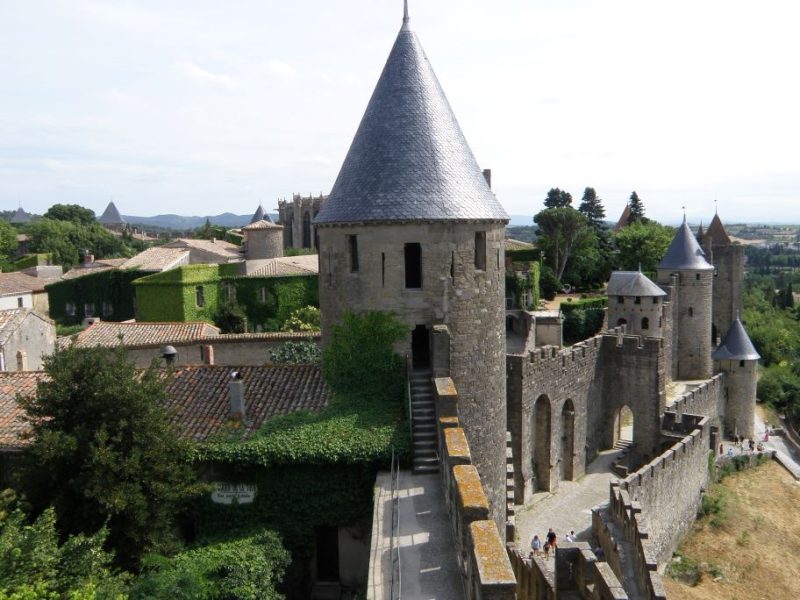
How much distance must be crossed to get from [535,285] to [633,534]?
Result: 1323 inches

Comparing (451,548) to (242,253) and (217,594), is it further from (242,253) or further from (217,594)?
(242,253)

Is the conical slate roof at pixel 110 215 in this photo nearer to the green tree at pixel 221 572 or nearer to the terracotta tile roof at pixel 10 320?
the terracotta tile roof at pixel 10 320

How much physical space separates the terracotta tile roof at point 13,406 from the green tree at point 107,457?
1.22 meters

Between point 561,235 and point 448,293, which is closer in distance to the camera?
point 448,293

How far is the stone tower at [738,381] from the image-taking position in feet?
132

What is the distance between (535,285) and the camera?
52.1 metres

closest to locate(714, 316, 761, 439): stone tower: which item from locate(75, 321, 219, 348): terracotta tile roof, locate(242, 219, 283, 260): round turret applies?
locate(75, 321, 219, 348): terracotta tile roof

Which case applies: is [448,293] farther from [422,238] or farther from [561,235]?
[561,235]

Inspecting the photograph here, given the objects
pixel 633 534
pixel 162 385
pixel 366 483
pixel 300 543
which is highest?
pixel 162 385

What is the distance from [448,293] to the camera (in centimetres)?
1580

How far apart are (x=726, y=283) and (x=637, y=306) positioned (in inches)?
747

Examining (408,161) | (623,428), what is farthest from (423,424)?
(623,428)

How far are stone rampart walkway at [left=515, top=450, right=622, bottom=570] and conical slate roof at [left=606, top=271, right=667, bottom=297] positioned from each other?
10.9 metres

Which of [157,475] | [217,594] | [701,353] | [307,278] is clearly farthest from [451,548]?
[701,353]
